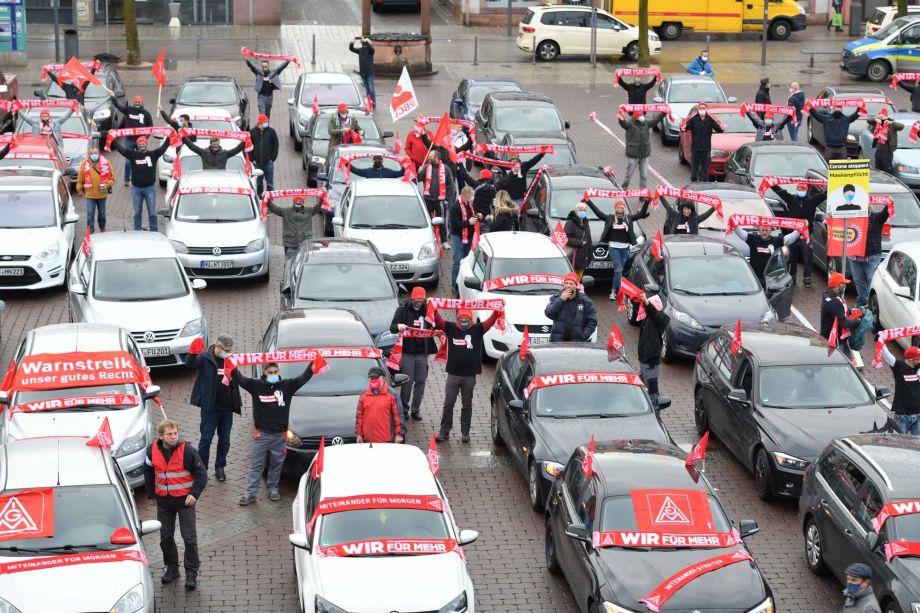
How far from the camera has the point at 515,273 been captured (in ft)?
71.4

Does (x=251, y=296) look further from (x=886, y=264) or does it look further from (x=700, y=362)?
(x=886, y=264)

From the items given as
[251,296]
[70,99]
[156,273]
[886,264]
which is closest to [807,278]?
[886,264]

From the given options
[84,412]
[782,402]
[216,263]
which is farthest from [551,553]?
[216,263]

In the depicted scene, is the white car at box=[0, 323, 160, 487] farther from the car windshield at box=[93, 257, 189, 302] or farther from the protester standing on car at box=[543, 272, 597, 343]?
the protester standing on car at box=[543, 272, 597, 343]

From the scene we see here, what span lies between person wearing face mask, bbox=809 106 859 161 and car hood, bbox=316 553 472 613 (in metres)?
20.1

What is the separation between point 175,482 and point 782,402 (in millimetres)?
6891

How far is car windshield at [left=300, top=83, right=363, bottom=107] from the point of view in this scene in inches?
1324

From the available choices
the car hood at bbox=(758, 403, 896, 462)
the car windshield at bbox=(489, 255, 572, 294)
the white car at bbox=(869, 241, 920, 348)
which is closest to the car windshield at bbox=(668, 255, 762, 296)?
the car windshield at bbox=(489, 255, 572, 294)

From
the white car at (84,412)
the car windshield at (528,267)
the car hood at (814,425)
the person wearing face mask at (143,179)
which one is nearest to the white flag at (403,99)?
the person wearing face mask at (143,179)

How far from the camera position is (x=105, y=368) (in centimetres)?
1669

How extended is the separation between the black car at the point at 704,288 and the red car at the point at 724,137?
27.4 ft

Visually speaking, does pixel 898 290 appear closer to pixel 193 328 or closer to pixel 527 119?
pixel 193 328

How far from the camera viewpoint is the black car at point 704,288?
20812 mm

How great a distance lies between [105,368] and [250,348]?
465 centimetres
